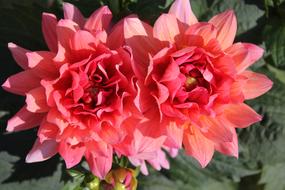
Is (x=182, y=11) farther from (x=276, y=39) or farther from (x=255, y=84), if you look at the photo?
(x=276, y=39)

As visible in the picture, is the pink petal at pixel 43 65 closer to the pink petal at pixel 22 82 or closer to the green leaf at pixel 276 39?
the pink petal at pixel 22 82

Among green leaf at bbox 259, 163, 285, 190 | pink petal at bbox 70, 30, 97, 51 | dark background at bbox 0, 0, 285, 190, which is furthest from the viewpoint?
green leaf at bbox 259, 163, 285, 190

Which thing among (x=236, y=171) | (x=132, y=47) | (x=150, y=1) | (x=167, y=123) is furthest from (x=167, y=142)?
(x=236, y=171)

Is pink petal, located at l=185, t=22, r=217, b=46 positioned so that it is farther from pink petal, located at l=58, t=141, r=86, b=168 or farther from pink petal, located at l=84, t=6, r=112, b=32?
pink petal, located at l=58, t=141, r=86, b=168

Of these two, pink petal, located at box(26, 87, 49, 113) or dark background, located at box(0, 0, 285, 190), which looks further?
dark background, located at box(0, 0, 285, 190)

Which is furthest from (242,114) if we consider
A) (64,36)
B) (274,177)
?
(274,177)

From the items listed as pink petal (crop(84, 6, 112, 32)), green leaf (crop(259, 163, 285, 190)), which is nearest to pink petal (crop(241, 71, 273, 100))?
pink petal (crop(84, 6, 112, 32))
